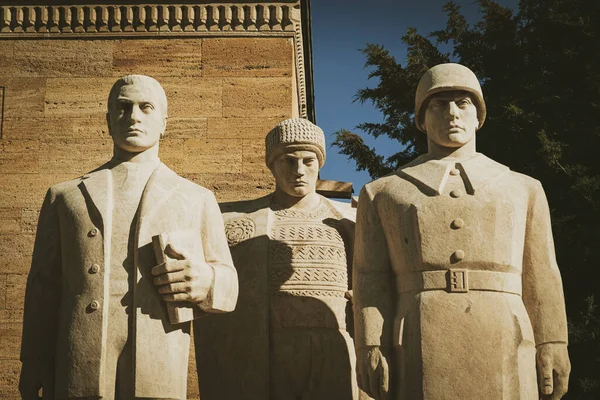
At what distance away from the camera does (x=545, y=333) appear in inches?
350

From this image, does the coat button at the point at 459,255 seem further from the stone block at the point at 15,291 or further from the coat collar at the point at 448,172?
the stone block at the point at 15,291

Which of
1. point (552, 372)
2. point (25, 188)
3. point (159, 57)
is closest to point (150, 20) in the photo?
point (159, 57)

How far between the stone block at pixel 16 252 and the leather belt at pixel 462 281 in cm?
457

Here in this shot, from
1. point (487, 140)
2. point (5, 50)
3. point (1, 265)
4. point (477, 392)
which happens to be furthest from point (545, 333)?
point (487, 140)

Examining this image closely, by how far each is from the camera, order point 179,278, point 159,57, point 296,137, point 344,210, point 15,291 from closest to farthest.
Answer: point 179,278, point 296,137, point 344,210, point 15,291, point 159,57

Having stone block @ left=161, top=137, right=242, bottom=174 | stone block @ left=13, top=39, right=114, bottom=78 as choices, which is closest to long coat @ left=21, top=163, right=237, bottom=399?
stone block @ left=161, top=137, right=242, bottom=174

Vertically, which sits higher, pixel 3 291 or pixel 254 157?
pixel 254 157

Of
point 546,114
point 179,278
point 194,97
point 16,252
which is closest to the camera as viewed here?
point 179,278

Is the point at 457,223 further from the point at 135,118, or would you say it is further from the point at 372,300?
the point at 135,118

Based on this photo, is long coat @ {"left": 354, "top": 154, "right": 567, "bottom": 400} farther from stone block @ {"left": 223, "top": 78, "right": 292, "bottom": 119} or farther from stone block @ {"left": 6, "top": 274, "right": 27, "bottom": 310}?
stone block @ {"left": 6, "top": 274, "right": 27, "bottom": 310}

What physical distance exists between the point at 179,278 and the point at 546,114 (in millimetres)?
10903

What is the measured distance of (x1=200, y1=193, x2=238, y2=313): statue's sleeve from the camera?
8711mm

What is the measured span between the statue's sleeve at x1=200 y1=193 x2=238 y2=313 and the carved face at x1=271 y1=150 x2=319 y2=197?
3.85 feet

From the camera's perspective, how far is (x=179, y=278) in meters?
8.51
